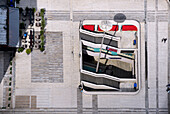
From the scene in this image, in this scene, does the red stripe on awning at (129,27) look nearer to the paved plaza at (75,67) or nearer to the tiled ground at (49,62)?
the paved plaza at (75,67)

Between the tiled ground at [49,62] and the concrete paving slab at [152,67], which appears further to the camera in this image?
the tiled ground at [49,62]

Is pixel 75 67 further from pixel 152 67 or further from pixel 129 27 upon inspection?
pixel 152 67

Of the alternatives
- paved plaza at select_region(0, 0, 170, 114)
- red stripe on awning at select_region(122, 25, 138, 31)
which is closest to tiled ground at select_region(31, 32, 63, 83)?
paved plaza at select_region(0, 0, 170, 114)

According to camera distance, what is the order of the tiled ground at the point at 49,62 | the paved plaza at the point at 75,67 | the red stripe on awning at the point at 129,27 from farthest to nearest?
the red stripe on awning at the point at 129,27 < the tiled ground at the point at 49,62 < the paved plaza at the point at 75,67

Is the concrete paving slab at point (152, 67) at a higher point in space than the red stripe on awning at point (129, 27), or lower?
lower

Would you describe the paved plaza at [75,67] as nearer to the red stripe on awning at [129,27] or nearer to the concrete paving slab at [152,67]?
the concrete paving slab at [152,67]

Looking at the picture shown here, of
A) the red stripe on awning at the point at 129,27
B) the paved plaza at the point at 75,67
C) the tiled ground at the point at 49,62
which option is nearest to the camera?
the paved plaza at the point at 75,67

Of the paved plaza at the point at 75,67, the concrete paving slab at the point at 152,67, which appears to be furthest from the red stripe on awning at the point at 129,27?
the concrete paving slab at the point at 152,67

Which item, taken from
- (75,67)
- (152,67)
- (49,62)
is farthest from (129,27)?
(49,62)

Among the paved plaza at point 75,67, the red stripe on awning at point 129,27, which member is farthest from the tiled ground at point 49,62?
the red stripe on awning at point 129,27
